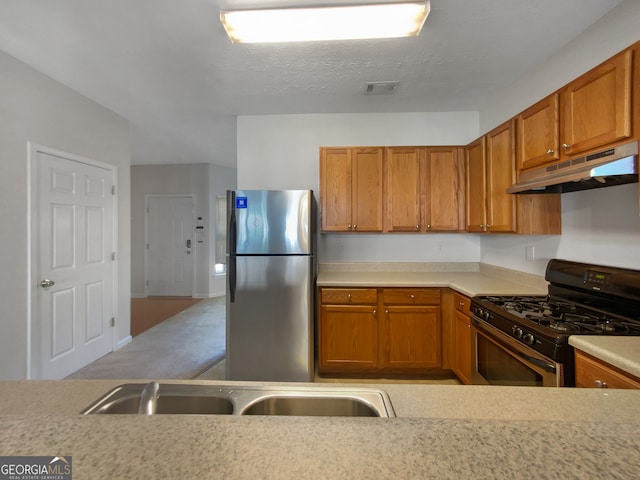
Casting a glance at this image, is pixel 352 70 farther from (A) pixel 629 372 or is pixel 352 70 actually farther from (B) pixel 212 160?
(B) pixel 212 160

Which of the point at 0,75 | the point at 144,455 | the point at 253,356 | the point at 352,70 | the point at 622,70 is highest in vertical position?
the point at 352,70

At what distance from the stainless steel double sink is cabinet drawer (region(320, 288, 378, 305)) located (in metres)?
1.72

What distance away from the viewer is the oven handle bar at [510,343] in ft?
4.43

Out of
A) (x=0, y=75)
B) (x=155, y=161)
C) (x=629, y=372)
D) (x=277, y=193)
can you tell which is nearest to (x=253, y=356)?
(x=277, y=193)

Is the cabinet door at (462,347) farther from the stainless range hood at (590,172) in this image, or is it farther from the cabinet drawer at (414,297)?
the stainless range hood at (590,172)

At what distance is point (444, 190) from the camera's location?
109 inches

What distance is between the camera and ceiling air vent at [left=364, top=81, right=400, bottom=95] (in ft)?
7.96

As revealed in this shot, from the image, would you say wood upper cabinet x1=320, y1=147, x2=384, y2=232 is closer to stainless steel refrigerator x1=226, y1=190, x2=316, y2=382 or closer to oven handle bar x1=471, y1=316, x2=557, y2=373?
stainless steel refrigerator x1=226, y1=190, x2=316, y2=382

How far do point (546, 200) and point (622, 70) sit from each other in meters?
0.94

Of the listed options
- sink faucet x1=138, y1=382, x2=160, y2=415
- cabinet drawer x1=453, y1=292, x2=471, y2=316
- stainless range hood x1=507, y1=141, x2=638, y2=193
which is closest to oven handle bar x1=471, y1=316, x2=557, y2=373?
cabinet drawer x1=453, y1=292, x2=471, y2=316

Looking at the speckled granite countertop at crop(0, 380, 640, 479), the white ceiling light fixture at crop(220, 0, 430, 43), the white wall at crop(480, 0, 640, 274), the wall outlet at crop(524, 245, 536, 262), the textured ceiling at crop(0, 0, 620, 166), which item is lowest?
the speckled granite countertop at crop(0, 380, 640, 479)

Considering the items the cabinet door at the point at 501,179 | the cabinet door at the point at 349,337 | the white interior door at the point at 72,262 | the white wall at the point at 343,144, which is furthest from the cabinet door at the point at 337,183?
the white interior door at the point at 72,262

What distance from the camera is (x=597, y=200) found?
1.80 metres

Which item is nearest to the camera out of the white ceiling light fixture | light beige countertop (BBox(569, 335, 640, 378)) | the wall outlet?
light beige countertop (BBox(569, 335, 640, 378))
